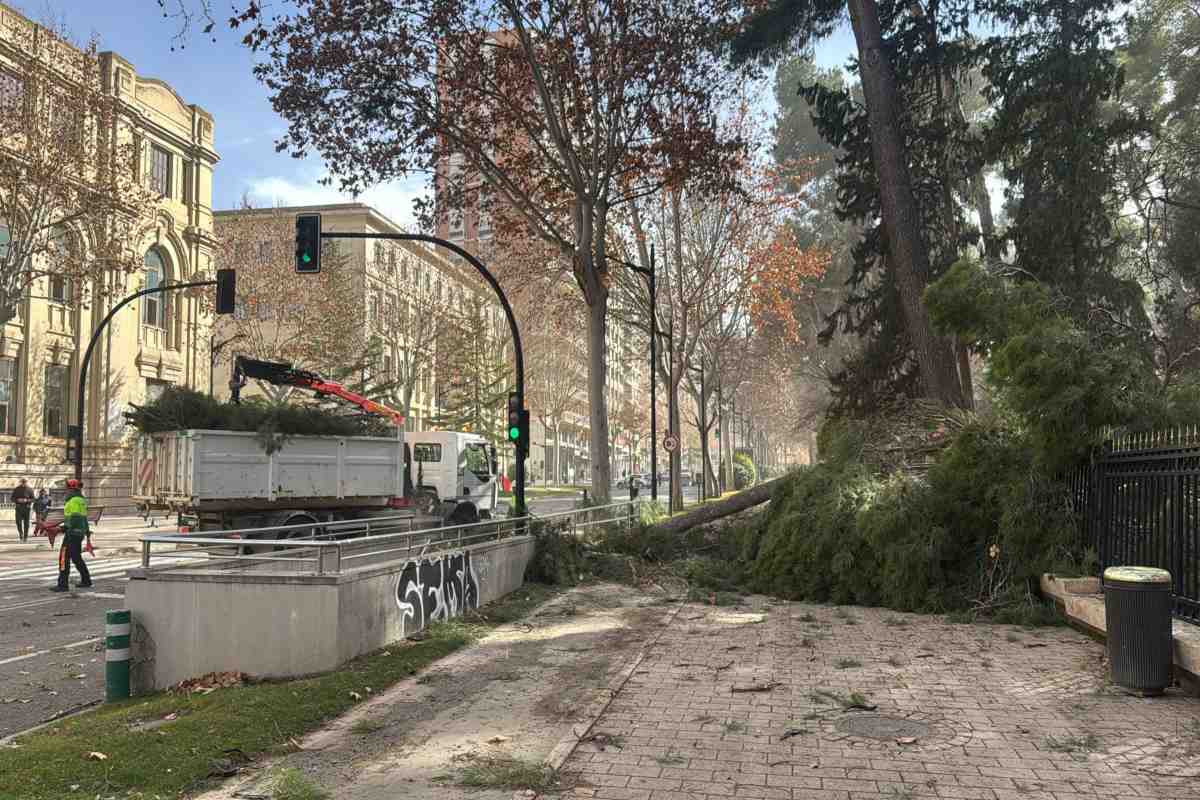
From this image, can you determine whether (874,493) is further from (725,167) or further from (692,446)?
(692,446)

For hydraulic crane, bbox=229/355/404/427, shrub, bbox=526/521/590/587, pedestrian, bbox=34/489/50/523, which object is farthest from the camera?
pedestrian, bbox=34/489/50/523

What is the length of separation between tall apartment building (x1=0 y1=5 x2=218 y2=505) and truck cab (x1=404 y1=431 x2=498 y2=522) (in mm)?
10972

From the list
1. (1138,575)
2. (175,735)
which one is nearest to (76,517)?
(175,735)

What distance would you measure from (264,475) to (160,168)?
27.9 m

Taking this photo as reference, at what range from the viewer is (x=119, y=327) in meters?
36.3

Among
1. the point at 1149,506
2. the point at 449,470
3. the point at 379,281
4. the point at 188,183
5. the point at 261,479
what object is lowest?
the point at 449,470

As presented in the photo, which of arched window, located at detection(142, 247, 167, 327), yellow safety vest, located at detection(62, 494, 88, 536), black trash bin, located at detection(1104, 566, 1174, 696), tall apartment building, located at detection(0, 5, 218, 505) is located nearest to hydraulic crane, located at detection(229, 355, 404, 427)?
yellow safety vest, located at detection(62, 494, 88, 536)

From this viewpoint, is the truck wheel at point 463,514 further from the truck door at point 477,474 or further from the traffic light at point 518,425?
the traffic light at point 518,425

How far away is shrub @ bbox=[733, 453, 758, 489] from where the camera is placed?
52125 millimetres

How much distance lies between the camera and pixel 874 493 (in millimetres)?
12148

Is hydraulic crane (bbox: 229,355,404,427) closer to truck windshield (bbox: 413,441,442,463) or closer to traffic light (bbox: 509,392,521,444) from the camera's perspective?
truck windshield (bbox: 413,441,442,463)

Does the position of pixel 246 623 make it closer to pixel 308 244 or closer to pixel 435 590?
pixel 435 590

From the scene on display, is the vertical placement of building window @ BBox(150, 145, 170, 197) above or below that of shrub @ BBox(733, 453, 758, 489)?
above

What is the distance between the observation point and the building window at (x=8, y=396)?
31.3 meters
